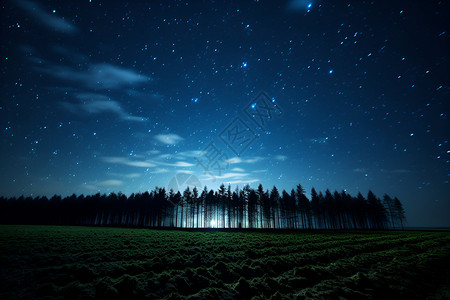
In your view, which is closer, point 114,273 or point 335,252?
point 114,273

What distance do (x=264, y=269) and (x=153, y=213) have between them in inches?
2922

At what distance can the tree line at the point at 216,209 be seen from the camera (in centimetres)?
6675

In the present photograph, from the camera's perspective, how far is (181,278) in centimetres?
820

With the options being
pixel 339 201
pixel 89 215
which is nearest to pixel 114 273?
pixel 339 201

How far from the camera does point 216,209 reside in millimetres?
73812

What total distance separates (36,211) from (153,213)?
58140mm

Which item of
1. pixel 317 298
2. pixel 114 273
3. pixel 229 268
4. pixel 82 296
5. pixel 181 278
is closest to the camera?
pixel 82 296

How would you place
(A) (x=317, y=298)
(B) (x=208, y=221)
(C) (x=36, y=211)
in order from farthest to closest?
(C) (x=36, y=211) → (B) (x=208, y=221) → (A) (x=317, y=298)

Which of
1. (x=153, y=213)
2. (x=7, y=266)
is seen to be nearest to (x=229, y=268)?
(x=7, y=266)

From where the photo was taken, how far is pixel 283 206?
66.4m

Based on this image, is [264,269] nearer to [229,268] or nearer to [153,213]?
[229,268]

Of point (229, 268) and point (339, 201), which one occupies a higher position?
point (339, 201)

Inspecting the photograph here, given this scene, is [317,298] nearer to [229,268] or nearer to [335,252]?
[229,268]

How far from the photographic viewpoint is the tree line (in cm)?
6675
